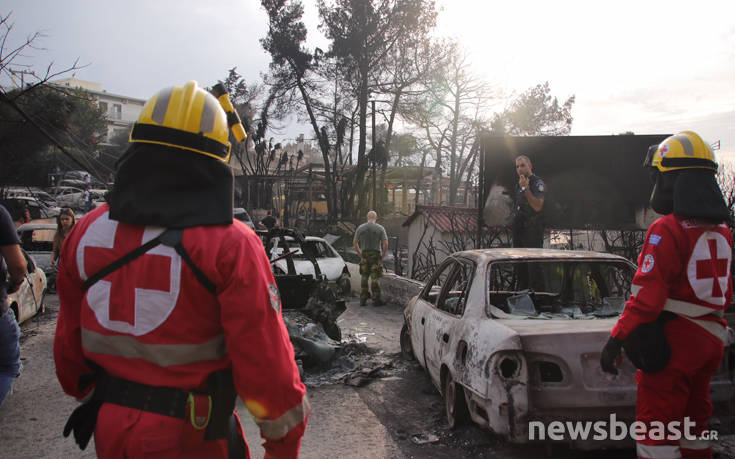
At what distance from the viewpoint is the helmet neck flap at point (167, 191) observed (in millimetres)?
1517

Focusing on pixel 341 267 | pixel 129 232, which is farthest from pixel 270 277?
pixel 341 267

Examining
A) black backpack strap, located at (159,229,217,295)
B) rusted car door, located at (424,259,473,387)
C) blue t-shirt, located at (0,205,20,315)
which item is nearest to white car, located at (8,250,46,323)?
blue t-shirt, located at (0,205,20,315)

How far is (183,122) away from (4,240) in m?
2.59

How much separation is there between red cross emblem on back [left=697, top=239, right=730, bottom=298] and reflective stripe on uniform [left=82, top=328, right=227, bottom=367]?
2.30 metres

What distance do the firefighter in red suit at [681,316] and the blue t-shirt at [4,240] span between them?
3574 millimetres

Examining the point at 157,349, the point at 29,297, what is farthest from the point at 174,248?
the point at 29,297

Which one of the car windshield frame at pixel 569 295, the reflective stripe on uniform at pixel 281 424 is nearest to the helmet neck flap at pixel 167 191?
the reflective stripe on uniform at pixel 281 424

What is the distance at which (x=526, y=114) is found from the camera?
99.5ft

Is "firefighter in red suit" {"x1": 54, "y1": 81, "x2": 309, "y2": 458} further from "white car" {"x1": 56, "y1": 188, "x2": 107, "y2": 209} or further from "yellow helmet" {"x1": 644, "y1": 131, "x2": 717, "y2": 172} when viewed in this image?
"white car" {"x1": 56, "y1": 188, "x2": 107, "y2": 209}

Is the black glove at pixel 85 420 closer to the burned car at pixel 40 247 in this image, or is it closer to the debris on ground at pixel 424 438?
the debris on ground at pixel 424 438

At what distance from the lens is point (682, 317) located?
256 cm

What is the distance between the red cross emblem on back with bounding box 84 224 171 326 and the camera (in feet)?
4.91

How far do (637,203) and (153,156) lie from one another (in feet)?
37.4

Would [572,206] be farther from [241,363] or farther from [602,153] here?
[241,363]
